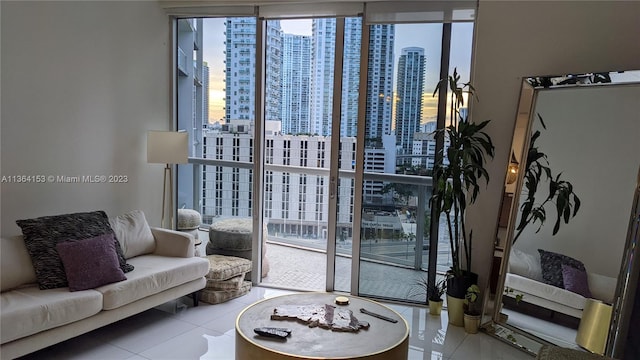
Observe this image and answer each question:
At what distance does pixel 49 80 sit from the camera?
11.2 feet

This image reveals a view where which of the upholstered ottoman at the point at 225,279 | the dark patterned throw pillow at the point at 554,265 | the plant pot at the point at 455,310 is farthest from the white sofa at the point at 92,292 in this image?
the dark patterned throw pillow at the point at 554,265

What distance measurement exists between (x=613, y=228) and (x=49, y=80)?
4.09 meters

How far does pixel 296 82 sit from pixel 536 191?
2.30 metres

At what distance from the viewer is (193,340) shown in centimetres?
316

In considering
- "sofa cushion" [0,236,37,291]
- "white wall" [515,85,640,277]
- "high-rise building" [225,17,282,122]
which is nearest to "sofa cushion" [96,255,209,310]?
"sofa cushion" [0,236,37,291]

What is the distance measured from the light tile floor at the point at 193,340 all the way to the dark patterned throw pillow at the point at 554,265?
56 cm

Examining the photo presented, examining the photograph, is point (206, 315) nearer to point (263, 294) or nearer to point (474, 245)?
point (263, 294)

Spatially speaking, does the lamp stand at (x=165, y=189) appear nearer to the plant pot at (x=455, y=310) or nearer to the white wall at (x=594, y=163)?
the plant pot at (x=455, y=310)

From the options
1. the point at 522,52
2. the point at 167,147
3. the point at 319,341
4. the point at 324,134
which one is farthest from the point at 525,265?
the point at 167,147

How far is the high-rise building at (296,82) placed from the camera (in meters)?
4.22

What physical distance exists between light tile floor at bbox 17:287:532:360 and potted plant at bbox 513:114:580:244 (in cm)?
85

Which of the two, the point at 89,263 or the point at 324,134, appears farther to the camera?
the point at 324,134

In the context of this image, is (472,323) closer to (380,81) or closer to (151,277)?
(380,81)

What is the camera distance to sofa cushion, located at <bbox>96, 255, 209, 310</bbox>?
2979mm
